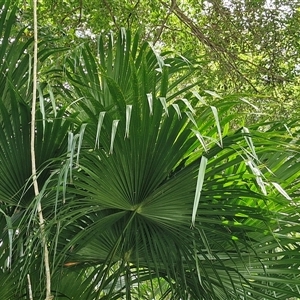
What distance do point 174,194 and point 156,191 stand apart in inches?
2.3

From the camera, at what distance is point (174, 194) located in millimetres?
1519

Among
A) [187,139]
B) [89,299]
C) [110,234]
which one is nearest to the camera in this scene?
[187,139]

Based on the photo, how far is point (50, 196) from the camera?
1.71 meters

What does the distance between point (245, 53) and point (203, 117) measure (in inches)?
101

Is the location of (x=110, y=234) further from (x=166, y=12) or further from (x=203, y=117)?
(x=166, y=12)

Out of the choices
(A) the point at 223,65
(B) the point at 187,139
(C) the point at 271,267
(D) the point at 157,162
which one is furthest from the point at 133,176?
(A) the point at 223,65

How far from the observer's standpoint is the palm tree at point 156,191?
147 centimetres

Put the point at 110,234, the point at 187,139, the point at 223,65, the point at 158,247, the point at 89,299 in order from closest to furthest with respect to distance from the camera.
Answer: the point at 187,139, the point at 158,247, the point at 110,234, the point at 89,299, the point at 223,65

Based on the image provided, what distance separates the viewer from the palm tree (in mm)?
1467

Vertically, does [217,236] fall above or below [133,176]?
below

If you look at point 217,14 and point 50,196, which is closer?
point 50,196

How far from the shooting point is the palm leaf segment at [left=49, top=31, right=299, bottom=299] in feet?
4.83

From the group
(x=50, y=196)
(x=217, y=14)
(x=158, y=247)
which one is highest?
(x=217, y=14)

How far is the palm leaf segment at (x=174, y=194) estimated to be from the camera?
4.83 feet
